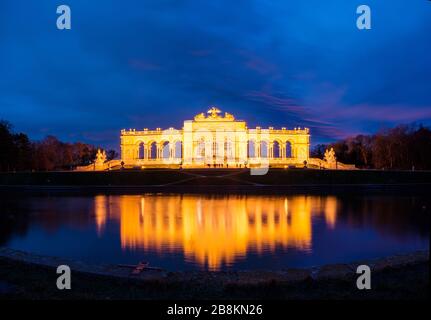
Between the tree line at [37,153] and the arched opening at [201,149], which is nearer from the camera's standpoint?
the tree line at [37,153]

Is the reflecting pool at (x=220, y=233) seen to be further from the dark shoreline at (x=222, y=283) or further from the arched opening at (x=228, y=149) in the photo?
the arched opening at (x=228, y=149)

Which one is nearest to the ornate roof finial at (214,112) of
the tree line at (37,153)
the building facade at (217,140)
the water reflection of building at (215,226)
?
the building facade at (217,140)

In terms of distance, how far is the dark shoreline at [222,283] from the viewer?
316 inches

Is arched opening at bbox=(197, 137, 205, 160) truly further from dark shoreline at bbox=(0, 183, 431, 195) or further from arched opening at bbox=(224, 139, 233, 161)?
dark shoreline at bbox=(0, 183, 431, 195)

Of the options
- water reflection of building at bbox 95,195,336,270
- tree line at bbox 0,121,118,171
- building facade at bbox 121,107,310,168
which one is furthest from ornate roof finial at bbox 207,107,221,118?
water reflection of building at bbox 95,195,336,270

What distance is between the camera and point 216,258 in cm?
1288

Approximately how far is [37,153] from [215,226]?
65.0 metres

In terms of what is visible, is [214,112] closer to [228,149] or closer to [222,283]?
[228,149]

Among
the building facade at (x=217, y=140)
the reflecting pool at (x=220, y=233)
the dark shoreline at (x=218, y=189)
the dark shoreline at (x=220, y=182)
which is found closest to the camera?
the reflecting pool at (x=220, y=233)

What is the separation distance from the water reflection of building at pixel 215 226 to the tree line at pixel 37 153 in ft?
124

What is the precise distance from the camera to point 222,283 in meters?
9.08

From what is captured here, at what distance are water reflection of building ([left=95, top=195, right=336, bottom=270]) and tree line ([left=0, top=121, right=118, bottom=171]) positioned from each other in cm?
3794

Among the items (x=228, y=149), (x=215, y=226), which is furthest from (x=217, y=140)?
(x=215, y=226)
